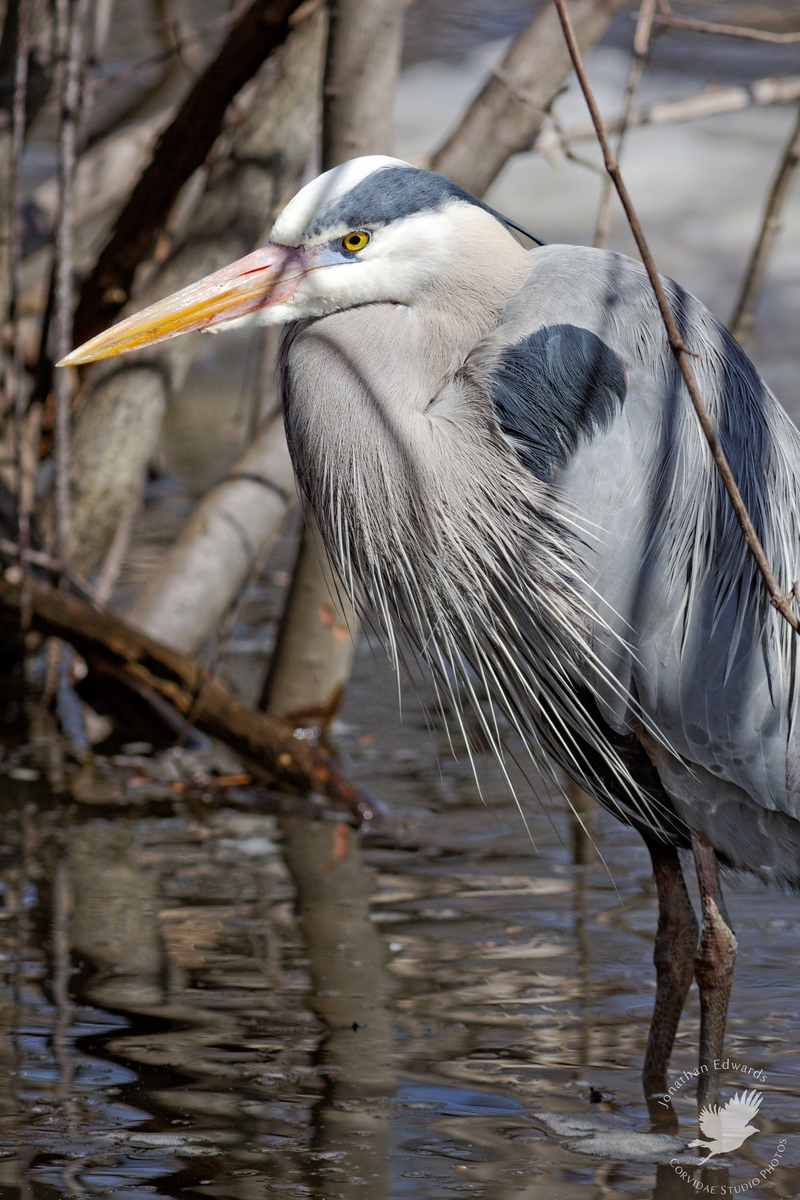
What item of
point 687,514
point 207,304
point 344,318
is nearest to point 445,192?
point 344,318

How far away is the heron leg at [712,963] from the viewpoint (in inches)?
110

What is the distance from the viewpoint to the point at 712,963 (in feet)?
9.27

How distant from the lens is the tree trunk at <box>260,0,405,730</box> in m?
3.84

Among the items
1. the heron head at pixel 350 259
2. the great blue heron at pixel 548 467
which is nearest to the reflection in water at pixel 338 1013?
the great blue heron at pixel 548 467

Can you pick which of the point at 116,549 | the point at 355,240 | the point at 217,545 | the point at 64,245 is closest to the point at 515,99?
the point at 64,245

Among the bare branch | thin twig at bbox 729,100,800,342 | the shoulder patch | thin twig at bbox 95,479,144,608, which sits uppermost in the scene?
the bare branch

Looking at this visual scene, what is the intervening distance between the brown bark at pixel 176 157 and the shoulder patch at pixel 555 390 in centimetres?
196

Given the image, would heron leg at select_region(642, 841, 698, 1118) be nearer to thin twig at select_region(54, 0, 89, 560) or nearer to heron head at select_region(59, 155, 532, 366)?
heron head at select_region(59, 155, 532, 366)

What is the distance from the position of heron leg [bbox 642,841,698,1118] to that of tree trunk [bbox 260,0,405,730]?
92cm

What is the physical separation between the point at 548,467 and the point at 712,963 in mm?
1027

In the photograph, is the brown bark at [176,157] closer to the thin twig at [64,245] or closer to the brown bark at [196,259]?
the brown bark at [196,259]

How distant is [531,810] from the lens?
4.32 metres

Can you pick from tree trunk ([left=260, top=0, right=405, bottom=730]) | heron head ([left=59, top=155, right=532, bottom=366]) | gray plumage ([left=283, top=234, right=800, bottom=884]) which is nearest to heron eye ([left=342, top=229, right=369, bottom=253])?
heron head ([left=59, top=155, right=532, bottom=366])

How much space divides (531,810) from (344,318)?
201 centimetres
